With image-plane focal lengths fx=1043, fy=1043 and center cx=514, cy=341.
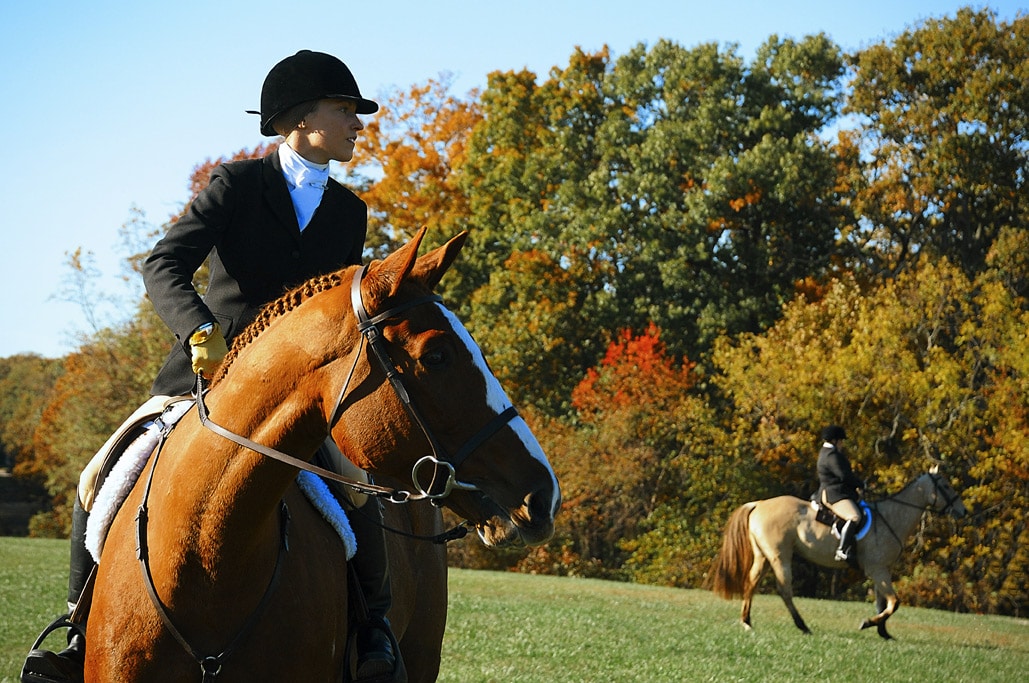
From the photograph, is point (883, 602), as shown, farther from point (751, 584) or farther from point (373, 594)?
point (373, 594)

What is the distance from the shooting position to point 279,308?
126 inches

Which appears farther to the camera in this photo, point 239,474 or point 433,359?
point 239,474

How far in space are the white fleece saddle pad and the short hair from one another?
3.68ft

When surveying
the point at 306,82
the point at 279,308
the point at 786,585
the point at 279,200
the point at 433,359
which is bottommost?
the point at 786,585

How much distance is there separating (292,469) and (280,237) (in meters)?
1.17

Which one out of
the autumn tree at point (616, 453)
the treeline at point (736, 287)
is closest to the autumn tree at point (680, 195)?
the treeline at point (736, 287)

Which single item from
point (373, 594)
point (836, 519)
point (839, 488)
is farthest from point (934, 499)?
point (373, 594)

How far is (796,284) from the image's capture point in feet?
102

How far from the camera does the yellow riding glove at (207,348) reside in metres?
3.27

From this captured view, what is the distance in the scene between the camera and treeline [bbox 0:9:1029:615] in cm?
2627

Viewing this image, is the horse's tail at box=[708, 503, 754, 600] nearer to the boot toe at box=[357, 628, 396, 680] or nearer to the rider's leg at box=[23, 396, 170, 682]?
the boot toe at box=[357, 628, 396, 680]

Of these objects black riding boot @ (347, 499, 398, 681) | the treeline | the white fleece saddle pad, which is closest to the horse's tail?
the treeline

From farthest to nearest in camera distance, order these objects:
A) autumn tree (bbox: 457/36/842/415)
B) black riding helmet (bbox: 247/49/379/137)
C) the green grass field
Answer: autumn tree (bbox: 457/36/842/415) < the green grass field < black riding helmet (bbox: 247/49/379/137)

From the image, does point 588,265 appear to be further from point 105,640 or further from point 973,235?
point 105,640
